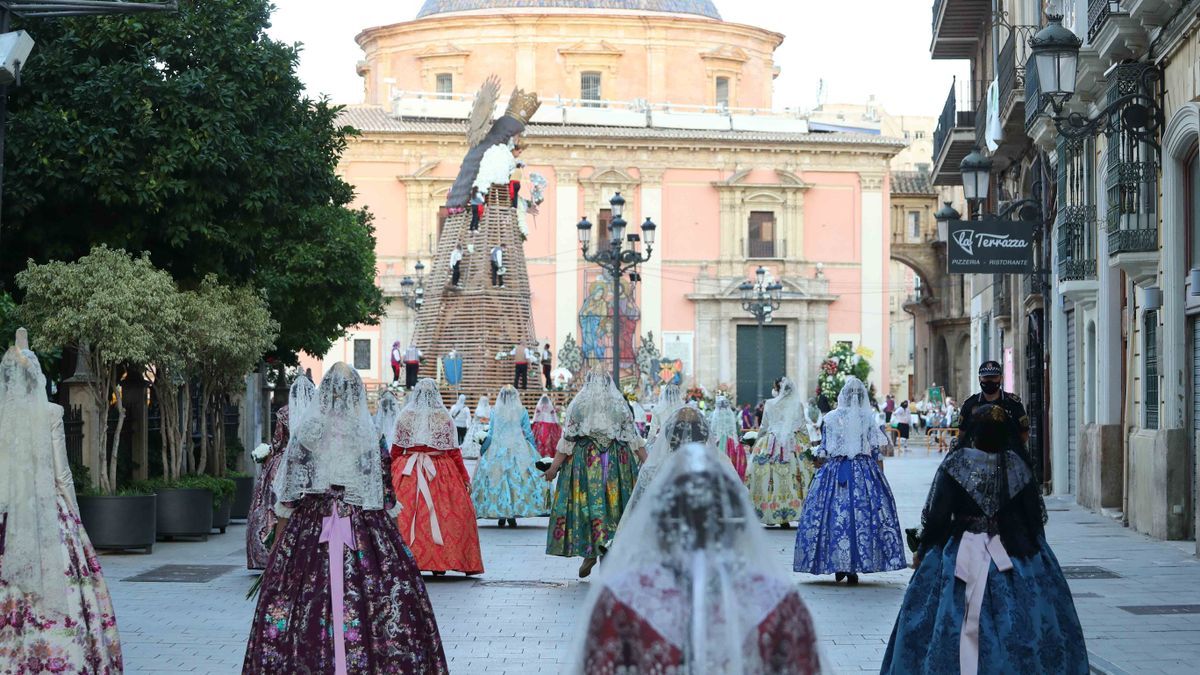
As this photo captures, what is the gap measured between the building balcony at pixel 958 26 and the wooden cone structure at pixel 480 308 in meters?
8.59

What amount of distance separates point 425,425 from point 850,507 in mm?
3411

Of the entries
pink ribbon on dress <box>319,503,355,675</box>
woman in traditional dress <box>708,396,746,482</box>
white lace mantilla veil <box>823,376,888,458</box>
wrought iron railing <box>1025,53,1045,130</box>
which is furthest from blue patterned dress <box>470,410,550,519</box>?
pink ribbon on dress <box>319,503,355,675</box>

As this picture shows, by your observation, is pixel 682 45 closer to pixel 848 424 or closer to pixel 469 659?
pixel 848 424

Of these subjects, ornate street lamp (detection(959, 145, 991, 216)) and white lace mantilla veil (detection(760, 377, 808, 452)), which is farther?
ornate street lamp (detection(959, 145, 991, 216))

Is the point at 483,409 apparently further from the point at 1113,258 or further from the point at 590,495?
the point at 590,495

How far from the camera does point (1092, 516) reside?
67.5 feet

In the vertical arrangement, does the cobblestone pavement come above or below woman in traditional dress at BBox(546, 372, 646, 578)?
below

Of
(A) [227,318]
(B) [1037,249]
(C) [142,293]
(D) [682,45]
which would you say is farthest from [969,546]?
(D) [682,45]

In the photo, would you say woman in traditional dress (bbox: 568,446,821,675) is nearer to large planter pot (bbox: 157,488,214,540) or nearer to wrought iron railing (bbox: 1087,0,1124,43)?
large planter pot (bbox: 157,488,214,540)

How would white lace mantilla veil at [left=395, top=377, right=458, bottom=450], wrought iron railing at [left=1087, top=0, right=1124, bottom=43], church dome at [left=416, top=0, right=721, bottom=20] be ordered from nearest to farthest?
white lace mantilla veil at [left=395, top=377, right=458, bottom=450] < wrought iron railing at [left=1087, top=0, right=1124, bottom=43] < church dome at [left=416, top=0, right=721, bottom=20]

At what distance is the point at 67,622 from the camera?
836cm

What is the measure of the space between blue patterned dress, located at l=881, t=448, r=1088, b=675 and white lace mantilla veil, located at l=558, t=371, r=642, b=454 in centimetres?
633

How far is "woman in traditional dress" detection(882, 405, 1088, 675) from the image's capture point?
306 inches

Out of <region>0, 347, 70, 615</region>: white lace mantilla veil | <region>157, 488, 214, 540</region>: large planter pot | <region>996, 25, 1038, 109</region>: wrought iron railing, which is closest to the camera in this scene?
<region>0, 347, 70, 615</region>: white lace mantilla veil
